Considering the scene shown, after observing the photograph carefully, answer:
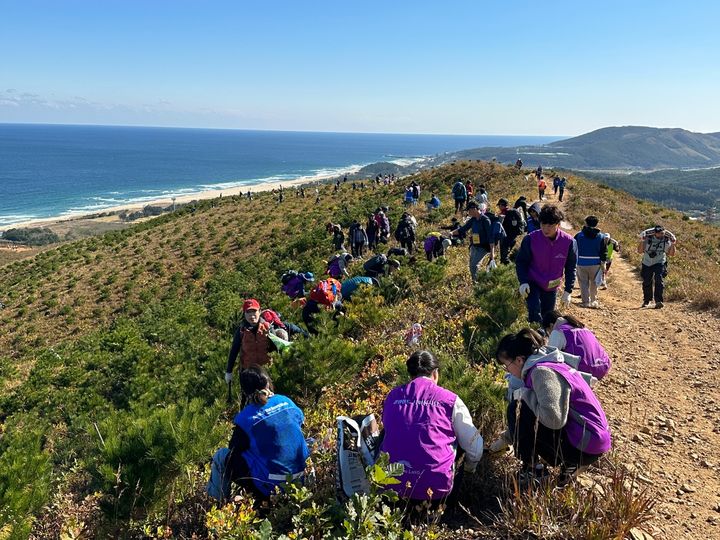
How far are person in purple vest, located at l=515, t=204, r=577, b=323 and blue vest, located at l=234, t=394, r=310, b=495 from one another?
129 inches

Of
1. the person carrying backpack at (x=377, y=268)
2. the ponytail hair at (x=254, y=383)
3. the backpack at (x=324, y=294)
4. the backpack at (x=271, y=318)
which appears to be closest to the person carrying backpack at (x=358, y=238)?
the person carrying backpack at (x=377, y=268)

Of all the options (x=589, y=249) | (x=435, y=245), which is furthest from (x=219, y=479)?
(x=435, y=245)

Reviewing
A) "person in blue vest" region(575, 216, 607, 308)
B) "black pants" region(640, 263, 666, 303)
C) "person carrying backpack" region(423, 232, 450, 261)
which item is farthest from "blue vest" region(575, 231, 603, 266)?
"person carrying backpack" region(423, 232, 450, 261)

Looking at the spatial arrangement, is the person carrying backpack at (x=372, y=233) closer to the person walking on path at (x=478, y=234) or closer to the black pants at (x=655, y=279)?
the person walking on path at (x=478, y=234)

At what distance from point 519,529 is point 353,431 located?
48.0 inches

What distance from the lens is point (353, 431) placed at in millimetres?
3373

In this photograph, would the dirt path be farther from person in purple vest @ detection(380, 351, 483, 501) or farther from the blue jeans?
person in purple vest @ detection(380, 351, 483, 501)

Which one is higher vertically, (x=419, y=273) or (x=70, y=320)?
(x=419, y=273)

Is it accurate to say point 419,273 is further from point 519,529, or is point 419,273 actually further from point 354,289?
point 519,529

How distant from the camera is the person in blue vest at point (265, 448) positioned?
11.0ft

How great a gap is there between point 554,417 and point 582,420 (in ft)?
0.81

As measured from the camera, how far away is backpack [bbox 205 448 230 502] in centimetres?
337

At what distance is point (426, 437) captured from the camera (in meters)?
2.98

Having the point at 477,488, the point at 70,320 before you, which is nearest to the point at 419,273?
the point at 477,488
